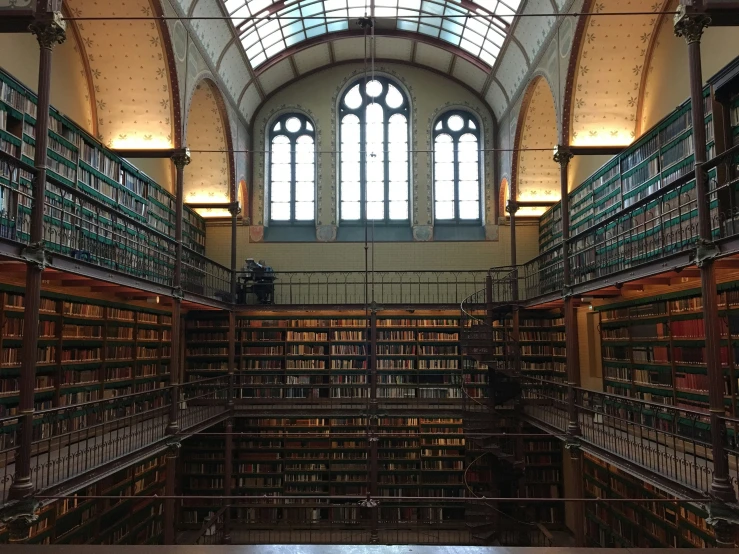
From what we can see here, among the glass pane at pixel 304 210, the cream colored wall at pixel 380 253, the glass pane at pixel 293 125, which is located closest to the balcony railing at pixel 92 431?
the cream colored wall at pixel 380 253

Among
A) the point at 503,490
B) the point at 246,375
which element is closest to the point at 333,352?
the point at 246,375

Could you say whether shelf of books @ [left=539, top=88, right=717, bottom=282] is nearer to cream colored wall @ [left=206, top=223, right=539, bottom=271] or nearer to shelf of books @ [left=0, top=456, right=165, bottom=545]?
cream colored wall @ [left=206, top=223, right=539, bottom=271]

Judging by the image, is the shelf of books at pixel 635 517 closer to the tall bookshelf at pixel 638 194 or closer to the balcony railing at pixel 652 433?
the balcony railing at pixel 652 433

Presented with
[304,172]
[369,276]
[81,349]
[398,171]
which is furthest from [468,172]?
[81,349]

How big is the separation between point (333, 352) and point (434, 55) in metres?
7.51

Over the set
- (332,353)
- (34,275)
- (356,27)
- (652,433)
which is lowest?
(652,433)

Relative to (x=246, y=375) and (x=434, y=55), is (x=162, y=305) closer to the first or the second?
(x=246, y=375)

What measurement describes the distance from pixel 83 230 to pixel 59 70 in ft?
8.84

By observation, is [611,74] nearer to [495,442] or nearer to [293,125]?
[495,442]

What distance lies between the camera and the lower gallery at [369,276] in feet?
20.1

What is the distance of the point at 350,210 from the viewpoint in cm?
1438

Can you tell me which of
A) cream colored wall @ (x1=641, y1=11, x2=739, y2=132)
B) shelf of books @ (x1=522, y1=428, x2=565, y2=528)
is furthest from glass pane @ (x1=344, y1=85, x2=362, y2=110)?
shelf of books @ (x1=522, y1=428, x2=565, y2=528)

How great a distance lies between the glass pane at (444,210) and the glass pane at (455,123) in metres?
1.93

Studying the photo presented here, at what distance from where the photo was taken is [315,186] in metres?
14.3
